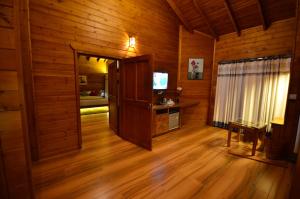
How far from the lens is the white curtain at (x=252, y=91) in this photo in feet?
10.6

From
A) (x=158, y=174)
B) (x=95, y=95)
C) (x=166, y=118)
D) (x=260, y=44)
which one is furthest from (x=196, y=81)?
(x=95, y=95)

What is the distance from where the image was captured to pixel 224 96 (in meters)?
4.30

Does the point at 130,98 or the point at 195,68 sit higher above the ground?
the point at 195,68

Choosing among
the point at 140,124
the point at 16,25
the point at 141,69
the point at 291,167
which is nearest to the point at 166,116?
the point at 140,124

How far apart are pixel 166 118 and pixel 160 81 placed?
41.9 inches

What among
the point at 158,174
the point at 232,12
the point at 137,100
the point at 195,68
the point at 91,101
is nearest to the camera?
the point at 158,174

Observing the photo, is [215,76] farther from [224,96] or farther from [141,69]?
[141,69]

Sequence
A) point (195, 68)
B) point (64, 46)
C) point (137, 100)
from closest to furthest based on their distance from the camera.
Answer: point (64, 46)
point (137, 100)
point (195, 68)

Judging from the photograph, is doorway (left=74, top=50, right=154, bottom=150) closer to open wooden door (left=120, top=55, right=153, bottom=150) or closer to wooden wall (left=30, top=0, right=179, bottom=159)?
open wooden door (left=120, top=55, right=153, bottom=150)

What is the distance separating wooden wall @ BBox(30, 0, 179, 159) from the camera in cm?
235

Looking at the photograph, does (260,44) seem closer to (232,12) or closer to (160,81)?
(232,12)

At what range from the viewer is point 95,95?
806 centimetres

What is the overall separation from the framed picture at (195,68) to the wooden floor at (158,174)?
2.23 m

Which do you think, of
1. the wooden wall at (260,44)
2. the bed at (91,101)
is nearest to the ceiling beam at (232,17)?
the wooden wall at (260,44)
